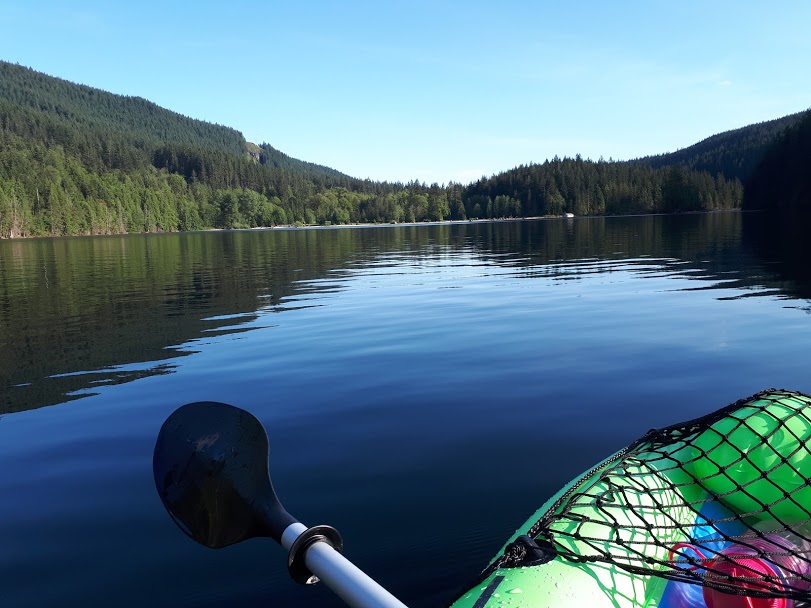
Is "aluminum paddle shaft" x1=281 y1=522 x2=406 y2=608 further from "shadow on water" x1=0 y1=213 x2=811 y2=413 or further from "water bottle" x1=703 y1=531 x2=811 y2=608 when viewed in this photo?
"shadow on water" x1=0 y1=213 x2=811 y2=413

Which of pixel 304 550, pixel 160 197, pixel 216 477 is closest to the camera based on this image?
pixel 304 550

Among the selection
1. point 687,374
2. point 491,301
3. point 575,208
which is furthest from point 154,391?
point 575,208

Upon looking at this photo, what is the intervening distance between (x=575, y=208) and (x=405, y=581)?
647ft

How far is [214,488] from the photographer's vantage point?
381cm

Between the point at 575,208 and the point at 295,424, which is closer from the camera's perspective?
the point at 295,424

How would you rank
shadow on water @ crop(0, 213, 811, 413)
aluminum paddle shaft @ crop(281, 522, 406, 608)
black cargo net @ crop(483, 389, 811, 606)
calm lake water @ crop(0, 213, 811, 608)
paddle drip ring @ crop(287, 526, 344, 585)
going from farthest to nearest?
1. shadow on water @ crop(0, 213, 811, 413)
2. calm lake water @ crop(0, 213, 811, 608)
3. black cargo net @ crop(483, 389, 811, 606)
4. paddle drip ring @ crop(287, 526, 344, 585)
5. aluminum paddle shaft @ crop(281, 522, 406, 608)

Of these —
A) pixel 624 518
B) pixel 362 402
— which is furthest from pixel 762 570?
pixel 362 402

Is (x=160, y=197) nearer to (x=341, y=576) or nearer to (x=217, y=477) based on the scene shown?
(x=217, y=477)

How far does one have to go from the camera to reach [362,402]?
9.45 m

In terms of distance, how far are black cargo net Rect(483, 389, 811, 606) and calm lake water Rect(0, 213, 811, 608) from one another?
57.2 inches

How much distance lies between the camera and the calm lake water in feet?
17.2

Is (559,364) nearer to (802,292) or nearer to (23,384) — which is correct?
(23,384)

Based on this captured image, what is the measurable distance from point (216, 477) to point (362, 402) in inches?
223

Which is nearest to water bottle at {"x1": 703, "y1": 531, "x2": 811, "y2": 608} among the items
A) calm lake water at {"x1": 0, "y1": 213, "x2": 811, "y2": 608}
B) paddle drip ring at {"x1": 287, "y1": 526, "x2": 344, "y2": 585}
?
calm lake water at {"x1": 0, "y1": 213, "x2": 811, "y2": 608}
